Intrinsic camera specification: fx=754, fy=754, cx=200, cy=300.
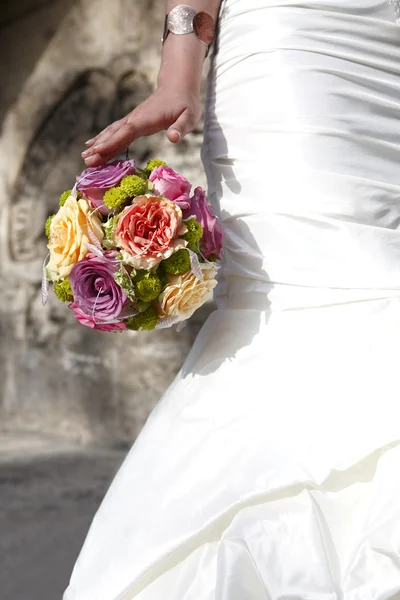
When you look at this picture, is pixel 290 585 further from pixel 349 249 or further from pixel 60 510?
pixel 60 510

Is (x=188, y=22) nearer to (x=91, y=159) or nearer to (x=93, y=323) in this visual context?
(x=91, y=159)

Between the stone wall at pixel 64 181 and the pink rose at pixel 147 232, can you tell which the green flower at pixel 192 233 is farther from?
the stone wall at pixel 64 181

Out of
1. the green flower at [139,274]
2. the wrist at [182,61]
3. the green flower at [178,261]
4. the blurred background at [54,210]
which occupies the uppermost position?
the wrist at [182,61]

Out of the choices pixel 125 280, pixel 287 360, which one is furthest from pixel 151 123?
pixel 287 360

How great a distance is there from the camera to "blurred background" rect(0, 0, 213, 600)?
372cm

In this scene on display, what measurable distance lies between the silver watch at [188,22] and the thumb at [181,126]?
185mm

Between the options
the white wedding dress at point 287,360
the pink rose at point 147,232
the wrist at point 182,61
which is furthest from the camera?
the wrist at point 182,61

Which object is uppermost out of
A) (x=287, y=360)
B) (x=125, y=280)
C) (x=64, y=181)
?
(x=125, y=280)

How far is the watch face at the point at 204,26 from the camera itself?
1.30m

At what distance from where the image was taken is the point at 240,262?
121 centimetres

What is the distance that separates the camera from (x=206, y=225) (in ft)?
3.75

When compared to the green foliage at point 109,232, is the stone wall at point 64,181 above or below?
below

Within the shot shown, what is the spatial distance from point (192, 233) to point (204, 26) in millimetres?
434

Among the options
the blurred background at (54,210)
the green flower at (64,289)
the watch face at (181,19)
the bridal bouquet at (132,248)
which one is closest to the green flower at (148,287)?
the bridal bouquet at (132,248)
